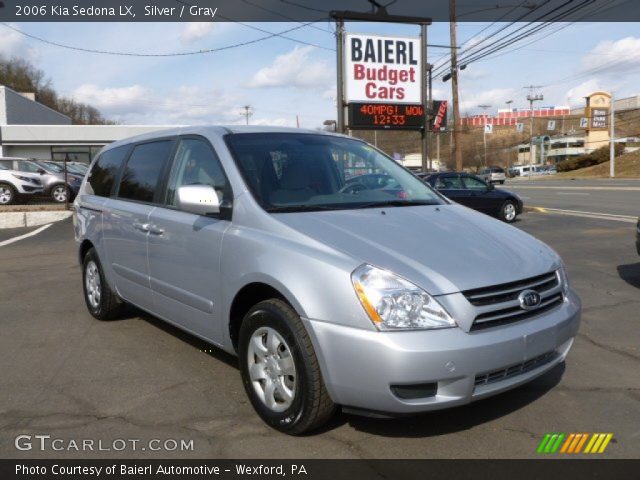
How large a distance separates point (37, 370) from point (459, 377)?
10.7 feet

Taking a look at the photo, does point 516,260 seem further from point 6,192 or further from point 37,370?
point 6,192

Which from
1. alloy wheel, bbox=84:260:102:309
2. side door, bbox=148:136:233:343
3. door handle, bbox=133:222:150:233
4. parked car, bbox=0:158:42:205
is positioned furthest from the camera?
parked car, bbox=0:158:42:205

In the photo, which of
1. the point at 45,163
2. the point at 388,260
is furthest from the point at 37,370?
the point at 45,163

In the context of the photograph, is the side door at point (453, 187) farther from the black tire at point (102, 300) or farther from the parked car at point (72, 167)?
the parked car at point (72, 167)

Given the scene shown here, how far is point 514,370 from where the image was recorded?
121 inches

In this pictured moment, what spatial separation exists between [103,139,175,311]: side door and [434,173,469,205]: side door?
37.6ft

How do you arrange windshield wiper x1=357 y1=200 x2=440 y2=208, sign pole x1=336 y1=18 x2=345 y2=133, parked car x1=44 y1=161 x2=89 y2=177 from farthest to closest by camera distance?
1. parked car x1=44 y1=161 x2=89 y2=177
2. sign pole x1=336 y1=18 x2=345 y2=133
3. windshield wiper x1=357 y1=200 x2=440 y2=208

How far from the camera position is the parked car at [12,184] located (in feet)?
60.6

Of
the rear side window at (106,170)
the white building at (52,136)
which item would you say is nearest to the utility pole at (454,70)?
the white building at (52,136)

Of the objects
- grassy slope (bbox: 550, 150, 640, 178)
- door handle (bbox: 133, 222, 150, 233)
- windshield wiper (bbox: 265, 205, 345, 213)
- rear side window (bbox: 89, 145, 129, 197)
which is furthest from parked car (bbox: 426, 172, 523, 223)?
grassy slope (bbox: 550, 150, 640, 178)

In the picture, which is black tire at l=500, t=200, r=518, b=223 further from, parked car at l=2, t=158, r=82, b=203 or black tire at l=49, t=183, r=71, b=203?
black tire at l=49, t=183, r=71, b=203

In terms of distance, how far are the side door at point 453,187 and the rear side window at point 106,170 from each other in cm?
1096

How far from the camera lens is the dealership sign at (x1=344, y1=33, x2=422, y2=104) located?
16219mm
